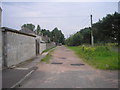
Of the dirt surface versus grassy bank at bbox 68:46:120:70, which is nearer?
the dirt surface

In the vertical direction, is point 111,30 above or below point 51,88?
above

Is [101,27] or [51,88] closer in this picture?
[51,88]

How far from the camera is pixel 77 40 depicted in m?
71.2

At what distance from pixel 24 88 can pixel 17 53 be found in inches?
276

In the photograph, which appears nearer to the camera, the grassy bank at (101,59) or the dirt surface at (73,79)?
the dirt surface at (73,79)

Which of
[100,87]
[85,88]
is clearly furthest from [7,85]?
[100,87]

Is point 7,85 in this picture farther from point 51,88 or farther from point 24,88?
point 51,88

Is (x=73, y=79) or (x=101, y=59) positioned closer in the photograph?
(x=73, y=79)

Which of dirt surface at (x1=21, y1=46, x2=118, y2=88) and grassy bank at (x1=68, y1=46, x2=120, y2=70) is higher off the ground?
grassy bank at (x1=68, y1=46, x2=120, y2=70)

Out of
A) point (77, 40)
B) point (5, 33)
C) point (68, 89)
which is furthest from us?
point (77, 40)

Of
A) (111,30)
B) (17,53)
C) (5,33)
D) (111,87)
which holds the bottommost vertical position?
(111,87)

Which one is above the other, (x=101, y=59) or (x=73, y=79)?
(x=101, y=59)

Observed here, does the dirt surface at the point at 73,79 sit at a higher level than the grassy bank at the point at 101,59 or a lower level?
lower

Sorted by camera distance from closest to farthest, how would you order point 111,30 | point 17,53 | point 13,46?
point 13,46, point 17,53, point 111,30
